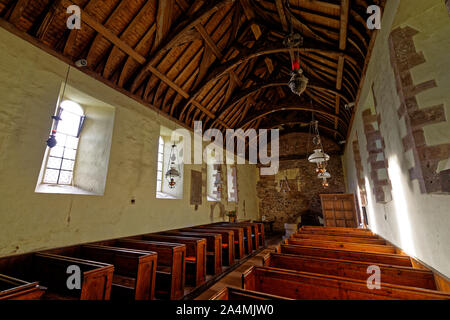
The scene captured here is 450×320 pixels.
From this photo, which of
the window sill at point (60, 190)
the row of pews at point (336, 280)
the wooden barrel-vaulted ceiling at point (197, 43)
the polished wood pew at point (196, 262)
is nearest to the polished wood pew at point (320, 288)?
the row of pews at point (336, 280)

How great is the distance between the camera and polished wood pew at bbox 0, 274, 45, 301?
4.65ft

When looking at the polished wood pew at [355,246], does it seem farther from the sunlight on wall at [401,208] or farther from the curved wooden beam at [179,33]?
the curved wooden beam at [179,33]

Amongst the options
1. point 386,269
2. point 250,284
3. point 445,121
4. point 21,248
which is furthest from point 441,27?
point 21,248

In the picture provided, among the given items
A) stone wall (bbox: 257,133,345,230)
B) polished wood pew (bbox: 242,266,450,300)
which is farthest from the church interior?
stone wall (bbox: 257,133,345,230)

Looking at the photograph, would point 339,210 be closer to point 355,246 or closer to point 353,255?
point 355,246

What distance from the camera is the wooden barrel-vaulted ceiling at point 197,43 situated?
321 centimetres

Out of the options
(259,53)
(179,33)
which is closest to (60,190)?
(179,33)

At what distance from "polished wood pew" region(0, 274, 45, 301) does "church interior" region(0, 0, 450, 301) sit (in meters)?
0.01

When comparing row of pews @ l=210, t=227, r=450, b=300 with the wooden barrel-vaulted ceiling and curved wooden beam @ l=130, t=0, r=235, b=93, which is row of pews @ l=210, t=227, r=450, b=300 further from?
curved wooden beam @ l=130, t=0, r=235, b=93

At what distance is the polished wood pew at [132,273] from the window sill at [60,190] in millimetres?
886

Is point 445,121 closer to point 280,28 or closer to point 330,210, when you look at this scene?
point 280,28

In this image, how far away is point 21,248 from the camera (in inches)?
103

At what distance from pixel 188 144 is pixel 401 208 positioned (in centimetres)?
517

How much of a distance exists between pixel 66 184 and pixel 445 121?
512 cm
